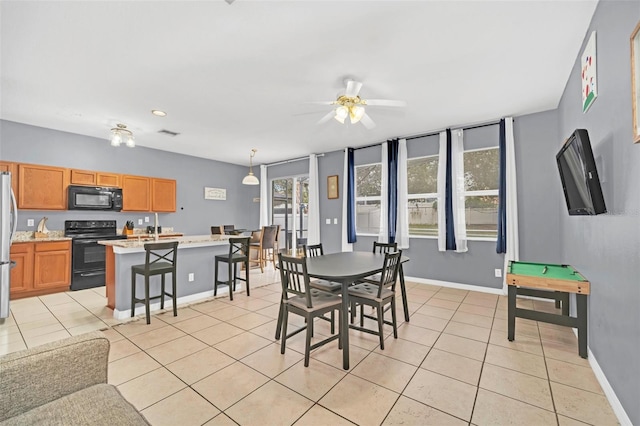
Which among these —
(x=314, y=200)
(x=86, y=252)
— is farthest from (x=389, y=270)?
(x=86, y=252)

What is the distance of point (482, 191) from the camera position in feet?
15.0

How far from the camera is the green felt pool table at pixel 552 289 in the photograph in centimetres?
246

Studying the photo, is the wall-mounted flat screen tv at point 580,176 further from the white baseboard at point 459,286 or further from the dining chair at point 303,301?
the white baseboard at point 459,286

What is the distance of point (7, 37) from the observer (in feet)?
7.75

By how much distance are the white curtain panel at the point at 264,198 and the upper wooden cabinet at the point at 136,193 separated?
281 cm

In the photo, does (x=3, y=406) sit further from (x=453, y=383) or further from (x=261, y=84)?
(x=261, y=84)

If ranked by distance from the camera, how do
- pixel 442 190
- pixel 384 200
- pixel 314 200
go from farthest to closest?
pixel 314 200 < pixel 384 200 < pixel 442 190

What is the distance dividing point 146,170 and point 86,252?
2.02 meters

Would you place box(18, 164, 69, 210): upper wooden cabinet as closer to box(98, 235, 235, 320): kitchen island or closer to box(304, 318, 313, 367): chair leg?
box(98, 235, 235, 320): kitchen island

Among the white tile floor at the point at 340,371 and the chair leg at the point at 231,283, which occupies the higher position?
the chair leg at the point at 231,283

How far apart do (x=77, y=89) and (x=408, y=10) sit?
374cm

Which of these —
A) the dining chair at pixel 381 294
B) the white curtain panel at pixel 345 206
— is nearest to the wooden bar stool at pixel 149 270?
the dining chair at pixel 381 294

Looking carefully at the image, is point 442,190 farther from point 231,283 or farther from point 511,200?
point 231,283

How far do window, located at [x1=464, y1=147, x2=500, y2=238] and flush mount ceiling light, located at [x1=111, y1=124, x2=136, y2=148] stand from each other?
5.53m
